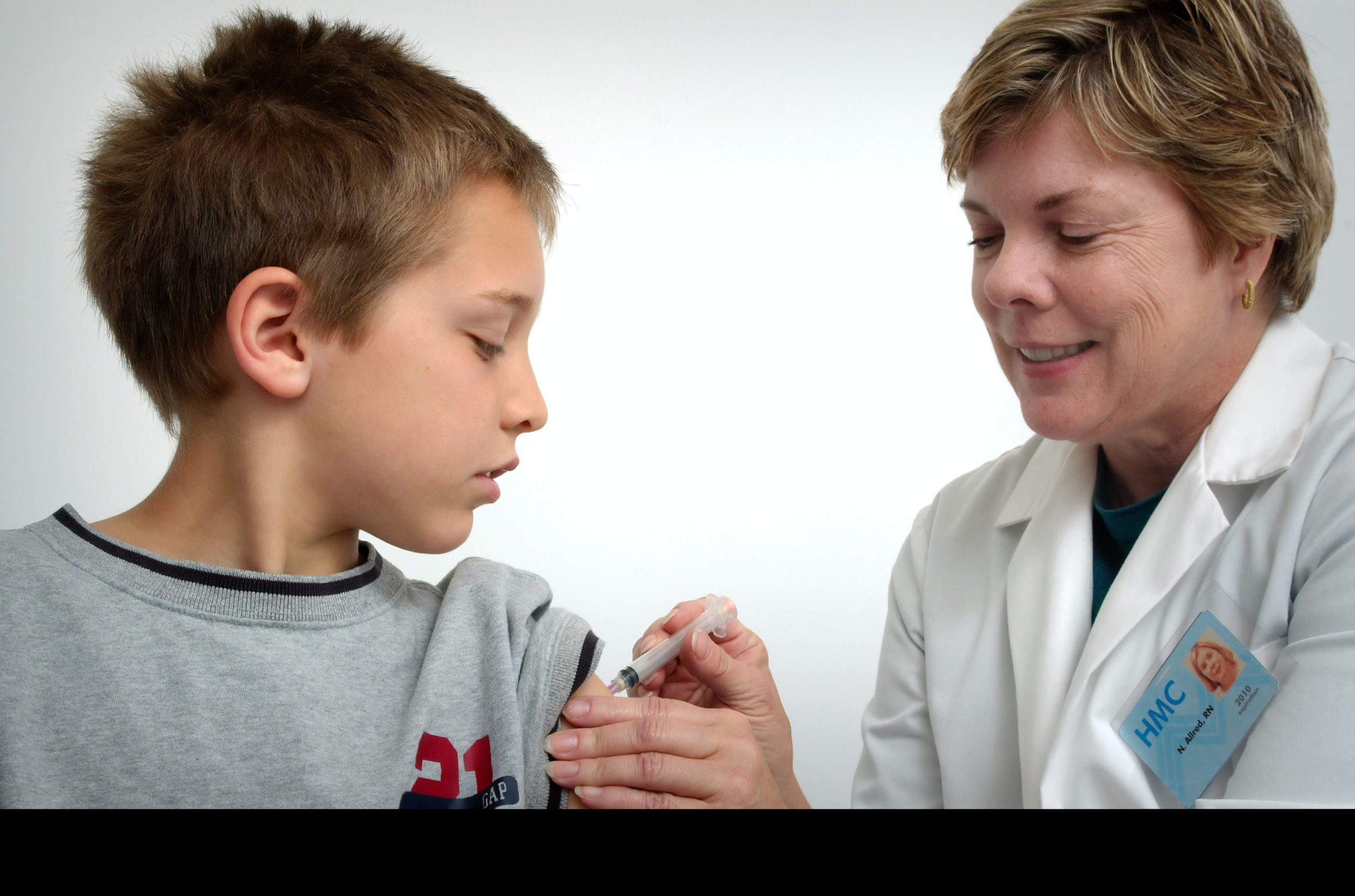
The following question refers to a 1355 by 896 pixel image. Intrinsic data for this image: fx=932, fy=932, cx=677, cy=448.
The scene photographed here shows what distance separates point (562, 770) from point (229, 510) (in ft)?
1.42

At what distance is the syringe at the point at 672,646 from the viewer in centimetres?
112

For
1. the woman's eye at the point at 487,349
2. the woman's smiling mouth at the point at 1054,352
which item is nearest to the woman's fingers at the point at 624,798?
the woman's eye at the point at 487,349

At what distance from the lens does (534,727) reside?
98 centimetres

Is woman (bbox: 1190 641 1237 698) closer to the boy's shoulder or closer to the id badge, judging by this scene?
the id badge

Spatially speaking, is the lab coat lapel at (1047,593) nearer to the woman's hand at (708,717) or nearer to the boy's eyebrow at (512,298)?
the woman's hand at (708,717)

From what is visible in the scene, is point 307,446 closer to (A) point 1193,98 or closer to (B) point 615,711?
(B) point 615,711

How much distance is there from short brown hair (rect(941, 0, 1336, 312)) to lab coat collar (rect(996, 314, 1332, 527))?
0.35 ft

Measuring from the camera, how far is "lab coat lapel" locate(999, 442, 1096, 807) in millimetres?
1187

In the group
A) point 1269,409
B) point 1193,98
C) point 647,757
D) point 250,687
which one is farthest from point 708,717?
point 1193,98

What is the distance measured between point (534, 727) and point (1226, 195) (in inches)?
39.3

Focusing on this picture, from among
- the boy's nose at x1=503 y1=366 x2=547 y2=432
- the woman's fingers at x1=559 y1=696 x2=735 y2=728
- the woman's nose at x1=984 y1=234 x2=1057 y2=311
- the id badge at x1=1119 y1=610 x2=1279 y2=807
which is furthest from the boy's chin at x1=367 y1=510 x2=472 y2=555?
the id badge at x1=1119 y1=610 x2=1279 y2=807

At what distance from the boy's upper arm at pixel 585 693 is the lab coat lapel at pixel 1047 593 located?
0.55m

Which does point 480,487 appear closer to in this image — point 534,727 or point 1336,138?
point 534,727
